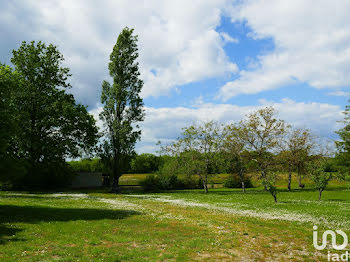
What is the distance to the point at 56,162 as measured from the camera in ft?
158

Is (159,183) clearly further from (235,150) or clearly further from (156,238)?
(156,238)

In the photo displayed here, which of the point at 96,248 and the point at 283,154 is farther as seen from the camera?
the point at 283,154

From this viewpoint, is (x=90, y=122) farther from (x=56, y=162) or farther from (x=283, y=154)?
(x=283, y=154)

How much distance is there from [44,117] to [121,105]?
1456 cm

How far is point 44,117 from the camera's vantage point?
46.5 meters

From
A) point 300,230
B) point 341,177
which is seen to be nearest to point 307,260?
point 300,230

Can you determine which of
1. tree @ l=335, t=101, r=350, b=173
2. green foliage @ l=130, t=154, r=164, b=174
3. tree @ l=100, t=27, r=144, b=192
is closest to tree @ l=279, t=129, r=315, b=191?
tree @ l=335, t=101, r=350, b=173

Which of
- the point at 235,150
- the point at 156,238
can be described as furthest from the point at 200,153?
the point at 156,238

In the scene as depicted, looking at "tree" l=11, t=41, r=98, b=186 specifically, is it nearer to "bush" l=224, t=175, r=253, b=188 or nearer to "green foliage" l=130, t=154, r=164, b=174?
"bush" l=224, t=175, r=253, b=188

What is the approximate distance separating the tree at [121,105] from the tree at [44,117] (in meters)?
5.07

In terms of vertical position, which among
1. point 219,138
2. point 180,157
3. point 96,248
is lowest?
point 96,248

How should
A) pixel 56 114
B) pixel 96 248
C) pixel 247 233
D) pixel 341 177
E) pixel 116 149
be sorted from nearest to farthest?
pixel 96 248
pixel 247 233
pixel 341 177
pixel 56 114
pixel 116 149

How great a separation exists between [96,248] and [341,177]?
43.3 metres

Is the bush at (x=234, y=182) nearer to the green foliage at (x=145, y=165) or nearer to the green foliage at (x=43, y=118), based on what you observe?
the green foliage at (x=43, y=118)
